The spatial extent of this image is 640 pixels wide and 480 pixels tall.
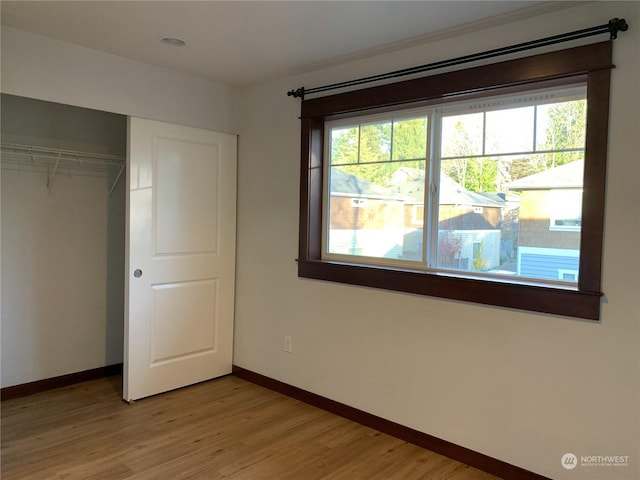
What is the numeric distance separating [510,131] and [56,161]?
3.14 meters

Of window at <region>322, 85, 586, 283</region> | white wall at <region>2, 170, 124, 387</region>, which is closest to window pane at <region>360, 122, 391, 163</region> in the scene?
window at <region>322, 85, 586, 283</region>

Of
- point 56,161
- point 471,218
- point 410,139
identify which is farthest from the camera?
point 56,161

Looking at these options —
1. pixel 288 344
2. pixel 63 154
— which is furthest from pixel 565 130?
pixel 63 154

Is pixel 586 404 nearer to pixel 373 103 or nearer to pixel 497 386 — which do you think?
pixel 497 386

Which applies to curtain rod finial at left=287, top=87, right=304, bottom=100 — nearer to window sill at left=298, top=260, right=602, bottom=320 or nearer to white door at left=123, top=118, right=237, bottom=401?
white door at left=123, top=118, right=237, bottom=401

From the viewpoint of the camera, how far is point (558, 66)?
2.21 metres

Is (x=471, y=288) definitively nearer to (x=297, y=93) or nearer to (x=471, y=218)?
(x=471, y=218)

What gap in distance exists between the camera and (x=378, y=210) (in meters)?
3.11

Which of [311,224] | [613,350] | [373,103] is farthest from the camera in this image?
[311,224]

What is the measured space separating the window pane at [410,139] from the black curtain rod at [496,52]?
30 centimetres

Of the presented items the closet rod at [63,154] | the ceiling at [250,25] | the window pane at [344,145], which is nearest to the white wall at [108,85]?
the ceiling at [250,25]

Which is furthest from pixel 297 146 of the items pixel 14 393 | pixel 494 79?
pixel 14 393

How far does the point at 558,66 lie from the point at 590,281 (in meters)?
1.02

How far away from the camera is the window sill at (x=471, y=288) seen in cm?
218
